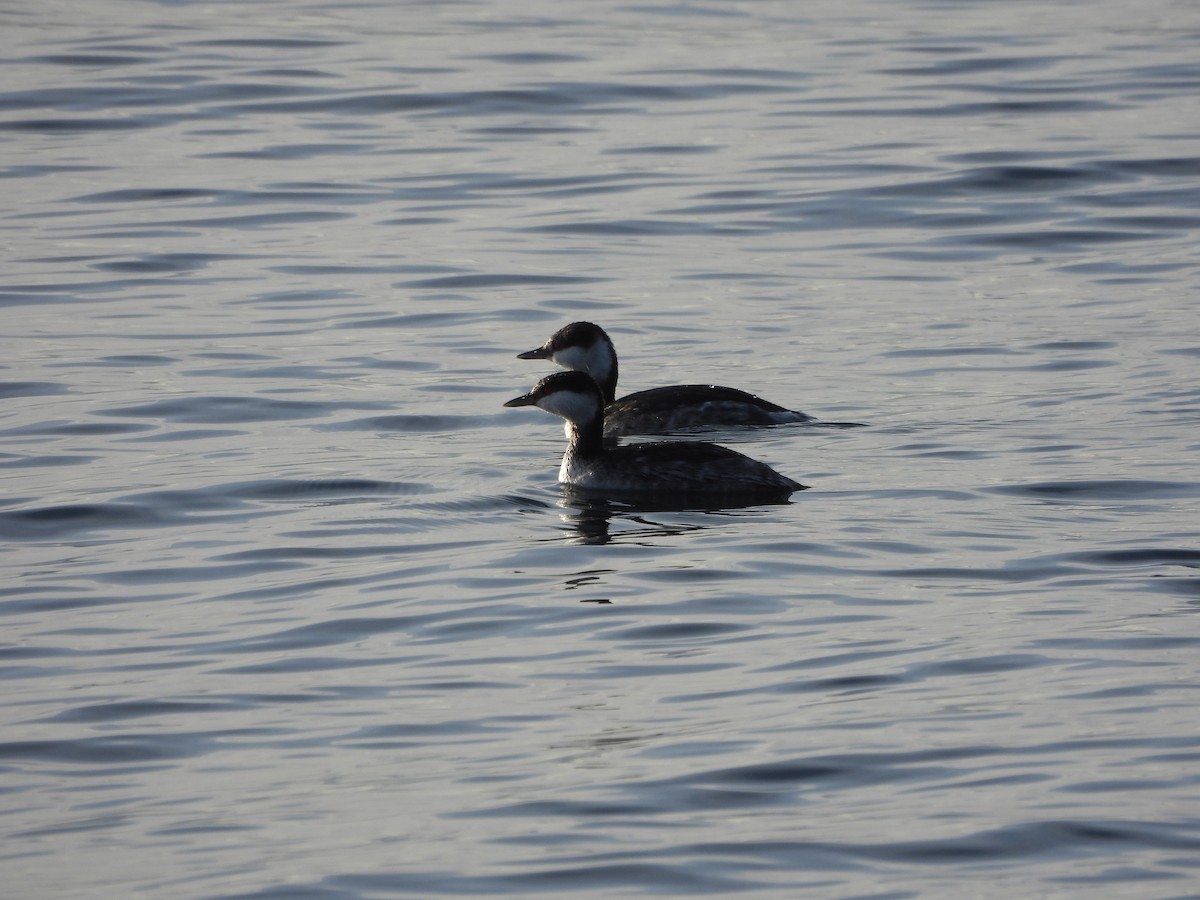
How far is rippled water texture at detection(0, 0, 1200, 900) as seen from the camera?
21.5ft

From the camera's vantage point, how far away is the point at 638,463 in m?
11.5

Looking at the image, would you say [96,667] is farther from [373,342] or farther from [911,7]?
[911,7]

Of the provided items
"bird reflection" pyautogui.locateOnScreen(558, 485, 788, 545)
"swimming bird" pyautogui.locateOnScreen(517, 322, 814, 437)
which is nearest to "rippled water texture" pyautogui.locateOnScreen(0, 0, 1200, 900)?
"bird reflection" pyautogui.locateOnScreen(558, 485, 788, 545)

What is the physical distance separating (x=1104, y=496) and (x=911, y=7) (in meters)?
24.0

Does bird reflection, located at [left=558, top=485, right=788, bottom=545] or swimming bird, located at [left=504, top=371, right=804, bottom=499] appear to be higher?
swimming bird, located at [left=504, top=371, right=804, bottom=499]

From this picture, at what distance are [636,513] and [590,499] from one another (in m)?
0.34

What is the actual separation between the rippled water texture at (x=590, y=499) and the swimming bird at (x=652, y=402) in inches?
7.6

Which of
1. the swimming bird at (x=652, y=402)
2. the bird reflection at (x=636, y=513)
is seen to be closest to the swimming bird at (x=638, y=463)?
the bird reflection at (x=636, y=513)

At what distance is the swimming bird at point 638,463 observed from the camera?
1098 cm

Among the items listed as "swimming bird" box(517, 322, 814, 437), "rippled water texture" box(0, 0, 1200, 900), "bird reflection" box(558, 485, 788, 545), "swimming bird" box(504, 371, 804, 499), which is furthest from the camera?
"swimming bird" box(517, 322, 814, 437)

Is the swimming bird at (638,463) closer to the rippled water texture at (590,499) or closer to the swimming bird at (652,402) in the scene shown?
the rippled water texture at (590,499)

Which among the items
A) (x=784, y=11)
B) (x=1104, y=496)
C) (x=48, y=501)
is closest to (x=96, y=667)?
(x=48, y=501)

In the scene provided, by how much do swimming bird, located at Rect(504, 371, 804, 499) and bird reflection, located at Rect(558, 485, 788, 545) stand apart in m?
0.06

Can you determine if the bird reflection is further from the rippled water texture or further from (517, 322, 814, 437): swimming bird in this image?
(517, 322, 814, 437): swimming bird
